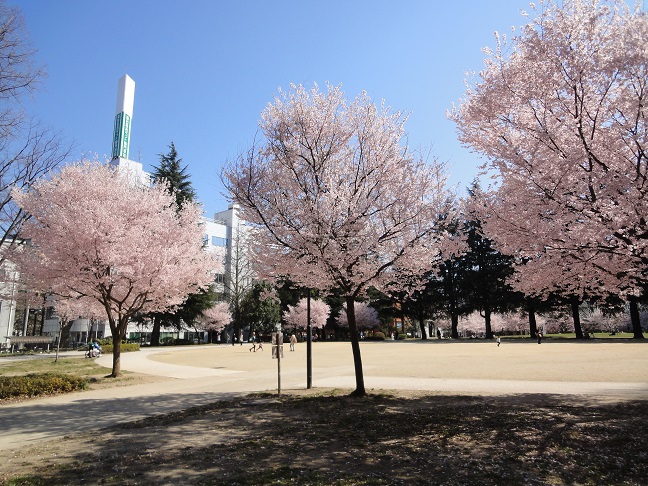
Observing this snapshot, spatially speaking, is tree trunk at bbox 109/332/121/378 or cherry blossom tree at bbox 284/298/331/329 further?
cherry blossom tree at bbox 284/298/331/329

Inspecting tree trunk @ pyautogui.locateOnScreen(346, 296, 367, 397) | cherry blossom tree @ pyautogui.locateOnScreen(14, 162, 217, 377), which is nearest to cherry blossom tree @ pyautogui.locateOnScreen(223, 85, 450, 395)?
tree trunk @ pyautogui.locateOnScreen(346, 296, 367, 397)

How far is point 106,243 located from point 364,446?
14367mm

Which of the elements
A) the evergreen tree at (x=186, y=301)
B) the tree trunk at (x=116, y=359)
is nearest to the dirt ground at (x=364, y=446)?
the tree trunk at (x=116, y=359)

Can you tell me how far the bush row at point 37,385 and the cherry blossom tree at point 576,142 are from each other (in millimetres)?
14703

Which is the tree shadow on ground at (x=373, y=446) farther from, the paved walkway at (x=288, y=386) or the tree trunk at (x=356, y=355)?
the tree trunk at (x=356, y=355)

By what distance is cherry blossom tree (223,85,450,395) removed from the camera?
1136 centimetres

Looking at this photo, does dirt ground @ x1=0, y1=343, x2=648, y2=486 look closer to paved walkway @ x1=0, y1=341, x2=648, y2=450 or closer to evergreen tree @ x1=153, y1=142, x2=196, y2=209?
paved walkway @ x1=0, y1=341, x2=648, y2=450

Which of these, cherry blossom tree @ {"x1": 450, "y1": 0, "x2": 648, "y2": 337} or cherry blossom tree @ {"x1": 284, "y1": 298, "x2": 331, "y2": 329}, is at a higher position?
cherry blossom tree @ {"x1": 450, "y1": 0, "x2": 648, "y2": 337}

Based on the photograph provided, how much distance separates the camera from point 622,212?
8.00 m

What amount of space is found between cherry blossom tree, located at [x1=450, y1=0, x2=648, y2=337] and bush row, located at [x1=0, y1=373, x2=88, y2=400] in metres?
14.7

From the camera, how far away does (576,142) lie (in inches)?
356

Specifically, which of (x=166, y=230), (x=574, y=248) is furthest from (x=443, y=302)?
(x=574, y=248)

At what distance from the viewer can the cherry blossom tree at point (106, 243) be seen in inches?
661

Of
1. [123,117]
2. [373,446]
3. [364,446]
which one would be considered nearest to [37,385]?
[364,446]
